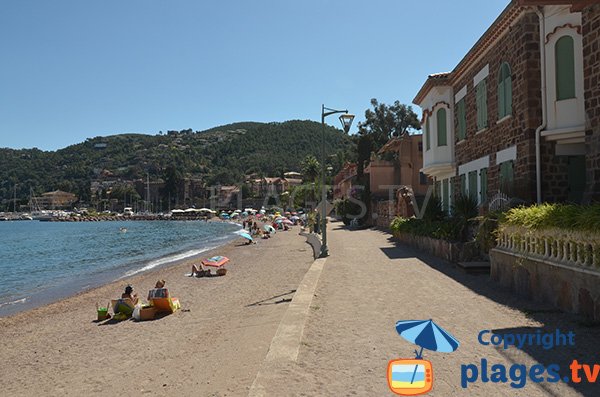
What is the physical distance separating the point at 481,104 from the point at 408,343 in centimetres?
1276

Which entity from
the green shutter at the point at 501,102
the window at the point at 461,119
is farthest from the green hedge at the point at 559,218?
the window at the point at 461,119

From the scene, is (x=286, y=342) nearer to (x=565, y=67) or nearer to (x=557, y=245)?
(x=557, y=245)

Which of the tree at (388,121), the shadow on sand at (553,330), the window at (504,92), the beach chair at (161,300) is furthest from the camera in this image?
the tree at (388,121)

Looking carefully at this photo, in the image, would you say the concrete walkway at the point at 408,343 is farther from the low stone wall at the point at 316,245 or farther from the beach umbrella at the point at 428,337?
the low stone wall at the point at 316,245

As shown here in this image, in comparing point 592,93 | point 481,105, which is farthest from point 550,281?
point 481,105

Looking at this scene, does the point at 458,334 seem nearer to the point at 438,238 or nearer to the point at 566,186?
the point at 566,186

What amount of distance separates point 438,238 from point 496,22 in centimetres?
656

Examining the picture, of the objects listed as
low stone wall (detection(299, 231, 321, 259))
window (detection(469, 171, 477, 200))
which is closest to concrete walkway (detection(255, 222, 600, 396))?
window (detection(469, 171, 477, 200))

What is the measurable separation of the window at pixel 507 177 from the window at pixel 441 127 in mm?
6358

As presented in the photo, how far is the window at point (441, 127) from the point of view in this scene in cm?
2200

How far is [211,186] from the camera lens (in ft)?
617

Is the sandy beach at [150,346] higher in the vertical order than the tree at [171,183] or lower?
lower

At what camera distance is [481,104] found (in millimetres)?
17656

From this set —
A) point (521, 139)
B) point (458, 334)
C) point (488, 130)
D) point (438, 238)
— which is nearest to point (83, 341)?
point (458, 334)
